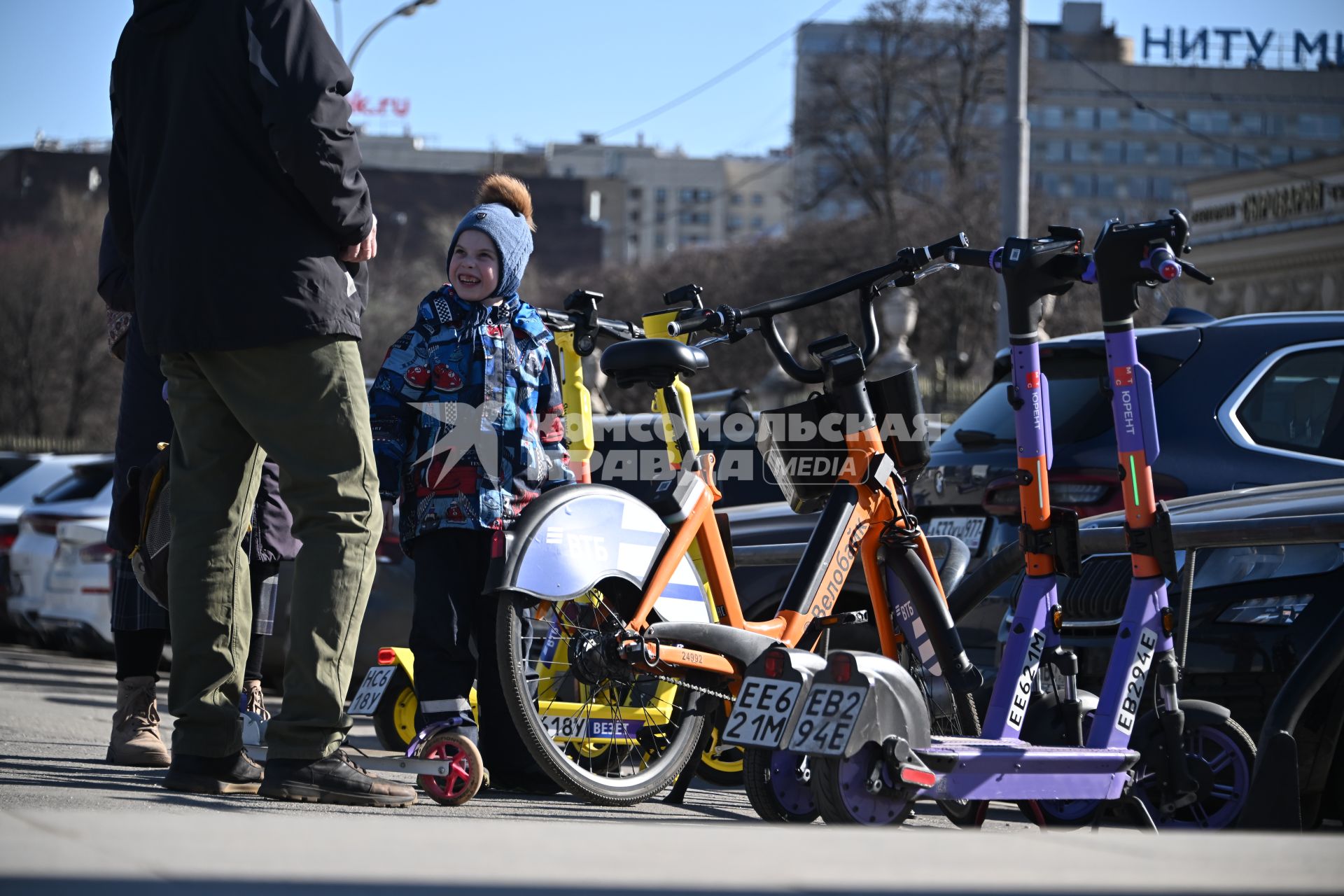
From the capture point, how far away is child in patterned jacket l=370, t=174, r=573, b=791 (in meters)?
5.22

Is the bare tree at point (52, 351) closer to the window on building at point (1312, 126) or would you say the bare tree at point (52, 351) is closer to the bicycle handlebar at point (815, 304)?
the bicycle handlebar at point (815, 304)

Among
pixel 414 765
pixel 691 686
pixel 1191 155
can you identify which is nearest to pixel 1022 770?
pixel 691 686

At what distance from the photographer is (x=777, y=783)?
15.2 ft

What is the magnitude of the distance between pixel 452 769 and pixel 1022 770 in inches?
60.0

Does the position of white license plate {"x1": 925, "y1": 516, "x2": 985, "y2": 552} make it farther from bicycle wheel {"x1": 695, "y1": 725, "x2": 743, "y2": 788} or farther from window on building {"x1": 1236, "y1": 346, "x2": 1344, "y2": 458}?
bicycle wheel {"x1": 695, "y1": 725, "x2": 743, "y2": 788}

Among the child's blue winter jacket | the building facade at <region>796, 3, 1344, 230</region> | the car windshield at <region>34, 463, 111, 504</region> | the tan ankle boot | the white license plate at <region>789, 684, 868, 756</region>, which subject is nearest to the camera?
the white license plate at <region>789, 684, 868, 756</region>

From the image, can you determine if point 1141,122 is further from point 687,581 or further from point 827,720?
point 827,720

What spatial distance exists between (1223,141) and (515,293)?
11644 cm

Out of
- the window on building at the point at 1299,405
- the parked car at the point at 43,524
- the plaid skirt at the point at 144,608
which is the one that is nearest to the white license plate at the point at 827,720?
the plaid skirt at the point at 144,608

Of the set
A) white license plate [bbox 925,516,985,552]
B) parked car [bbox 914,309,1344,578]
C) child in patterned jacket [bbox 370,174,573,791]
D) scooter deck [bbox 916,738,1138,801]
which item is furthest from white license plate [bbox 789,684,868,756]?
white license plate [bbox 925,516,985,552]

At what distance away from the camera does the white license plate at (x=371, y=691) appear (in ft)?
17.1

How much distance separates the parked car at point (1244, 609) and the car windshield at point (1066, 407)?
1.56 m

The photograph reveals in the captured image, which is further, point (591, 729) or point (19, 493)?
point (19, 493)

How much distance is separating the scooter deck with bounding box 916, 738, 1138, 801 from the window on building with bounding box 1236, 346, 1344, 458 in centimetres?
307
